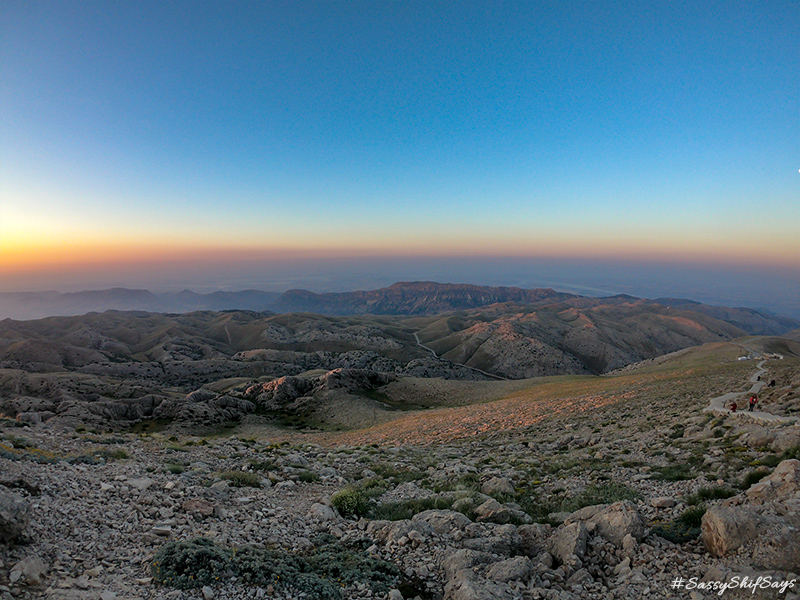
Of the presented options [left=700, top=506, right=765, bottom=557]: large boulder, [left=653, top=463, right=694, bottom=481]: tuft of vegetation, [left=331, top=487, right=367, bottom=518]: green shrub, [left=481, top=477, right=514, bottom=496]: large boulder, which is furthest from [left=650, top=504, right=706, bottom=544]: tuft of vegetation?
[left=331, top=487, right=367, bottom=518]: green shrub

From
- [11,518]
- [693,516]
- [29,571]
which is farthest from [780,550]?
[11,518]

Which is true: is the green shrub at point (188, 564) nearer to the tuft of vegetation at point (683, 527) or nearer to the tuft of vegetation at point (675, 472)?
the tuft of vegetation at point (683, 527)

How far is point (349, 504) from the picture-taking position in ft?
35.2

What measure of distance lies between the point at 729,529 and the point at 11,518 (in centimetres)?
1290

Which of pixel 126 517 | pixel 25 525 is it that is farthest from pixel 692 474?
pixel 25 525

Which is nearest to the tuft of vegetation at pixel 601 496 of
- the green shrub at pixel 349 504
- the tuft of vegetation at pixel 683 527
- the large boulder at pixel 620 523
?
the tuft of vegetation at pixel 683 527

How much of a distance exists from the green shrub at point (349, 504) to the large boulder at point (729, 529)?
26.9ft

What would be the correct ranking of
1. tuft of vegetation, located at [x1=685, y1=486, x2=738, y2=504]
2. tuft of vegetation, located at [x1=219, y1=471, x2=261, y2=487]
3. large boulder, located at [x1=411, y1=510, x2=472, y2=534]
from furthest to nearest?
1. tuft of vegetation, located at [x1=219, y1=471, x2=261, y2=487]
2. tuft of vegetation, located at [x1=685, y1=486, x2=738, y2=504]
3. large boulder, located at [x1=411, y1=510, x2=472, y2=534]

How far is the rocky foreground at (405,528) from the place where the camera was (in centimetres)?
627

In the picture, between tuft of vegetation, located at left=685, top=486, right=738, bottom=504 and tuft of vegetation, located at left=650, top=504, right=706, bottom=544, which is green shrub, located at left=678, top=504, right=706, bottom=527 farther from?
tuft of vegetation, located at left=685, top=486, right=738, bottom=504

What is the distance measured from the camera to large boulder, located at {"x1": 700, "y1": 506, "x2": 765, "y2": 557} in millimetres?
6434

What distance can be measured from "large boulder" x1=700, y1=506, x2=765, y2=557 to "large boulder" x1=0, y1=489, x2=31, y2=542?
12704 millimetres

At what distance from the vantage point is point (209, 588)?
621cm

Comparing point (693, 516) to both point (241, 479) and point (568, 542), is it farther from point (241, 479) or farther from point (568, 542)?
point (241, 479)
